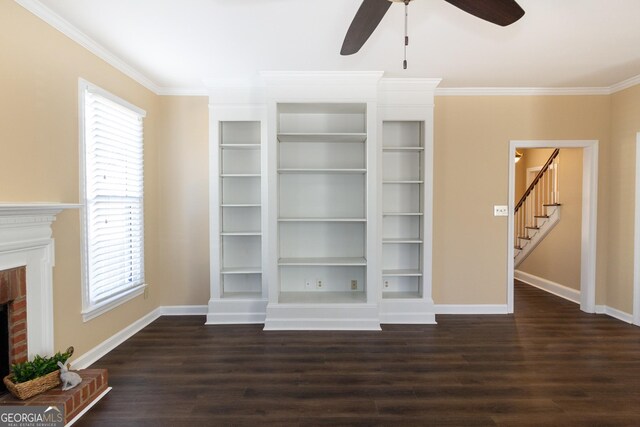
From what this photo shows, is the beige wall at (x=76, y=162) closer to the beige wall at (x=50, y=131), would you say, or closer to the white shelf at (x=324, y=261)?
the beige wall at (x=50, y=131)

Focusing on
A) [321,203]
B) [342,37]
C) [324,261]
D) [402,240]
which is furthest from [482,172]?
[342,37]

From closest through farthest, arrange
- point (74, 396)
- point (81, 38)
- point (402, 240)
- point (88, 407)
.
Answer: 1. point (74, 396)
2. point (88, 407)
3. point (81, 38)
4. point (402, 240)

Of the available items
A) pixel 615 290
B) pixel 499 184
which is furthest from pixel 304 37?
pixel 615 290

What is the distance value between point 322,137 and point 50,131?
7.68ft

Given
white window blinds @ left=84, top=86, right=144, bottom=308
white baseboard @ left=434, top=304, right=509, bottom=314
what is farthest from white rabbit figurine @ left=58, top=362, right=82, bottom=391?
white baseboard @ left=434, top=304, right=509, bottom=314

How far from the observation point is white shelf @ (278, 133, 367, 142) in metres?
3.48

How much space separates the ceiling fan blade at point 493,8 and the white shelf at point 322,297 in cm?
272

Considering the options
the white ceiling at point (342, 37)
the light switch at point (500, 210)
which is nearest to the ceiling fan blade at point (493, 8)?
the white ceiling at point (342, 37)

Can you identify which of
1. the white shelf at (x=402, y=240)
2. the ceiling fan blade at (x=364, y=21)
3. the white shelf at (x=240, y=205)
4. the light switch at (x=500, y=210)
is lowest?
the white shelf at (x=402, y=240)

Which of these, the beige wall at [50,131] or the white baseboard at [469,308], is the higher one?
the beige wall at [50,131]

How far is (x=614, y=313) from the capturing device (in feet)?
12.7

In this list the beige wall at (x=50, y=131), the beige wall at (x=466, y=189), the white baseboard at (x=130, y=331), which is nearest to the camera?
→ the beige wall at (x=50, y=131)

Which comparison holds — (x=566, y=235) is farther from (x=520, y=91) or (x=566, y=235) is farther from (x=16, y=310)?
(x=16, y=310)

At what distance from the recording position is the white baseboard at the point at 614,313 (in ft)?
12.1
